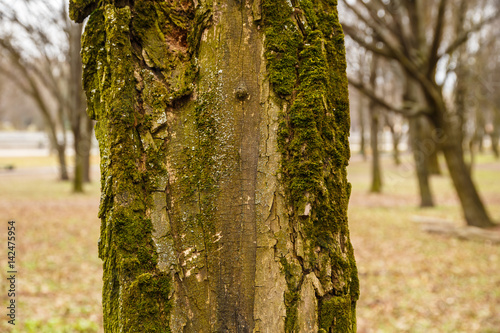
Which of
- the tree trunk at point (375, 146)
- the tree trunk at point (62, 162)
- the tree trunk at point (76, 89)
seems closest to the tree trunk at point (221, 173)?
the tree trunk at point (76, 89)

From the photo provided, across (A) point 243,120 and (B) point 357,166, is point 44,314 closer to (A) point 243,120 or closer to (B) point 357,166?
(A) point 243,120

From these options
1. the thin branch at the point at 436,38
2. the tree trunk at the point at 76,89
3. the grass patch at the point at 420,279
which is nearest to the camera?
the grass patch at the point at 420,279

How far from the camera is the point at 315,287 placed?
4.35ft

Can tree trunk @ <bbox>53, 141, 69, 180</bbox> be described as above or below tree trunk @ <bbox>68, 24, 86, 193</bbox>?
below

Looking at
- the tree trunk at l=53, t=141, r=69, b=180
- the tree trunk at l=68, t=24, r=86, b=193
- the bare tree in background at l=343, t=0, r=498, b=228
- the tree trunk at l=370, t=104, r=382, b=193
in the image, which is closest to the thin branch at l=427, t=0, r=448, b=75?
the bare tree in background at l=343, t=0, r=498, b=228

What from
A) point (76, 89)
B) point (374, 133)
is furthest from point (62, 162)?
point (374, 133)

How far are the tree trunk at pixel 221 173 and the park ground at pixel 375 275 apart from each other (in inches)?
137

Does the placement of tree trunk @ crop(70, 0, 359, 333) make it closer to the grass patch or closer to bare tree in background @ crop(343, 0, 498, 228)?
the grass patch

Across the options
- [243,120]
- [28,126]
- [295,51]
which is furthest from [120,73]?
[28,126]

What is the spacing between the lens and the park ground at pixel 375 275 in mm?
4504

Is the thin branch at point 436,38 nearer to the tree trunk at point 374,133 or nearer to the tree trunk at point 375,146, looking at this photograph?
the tree trunk at point 374,133

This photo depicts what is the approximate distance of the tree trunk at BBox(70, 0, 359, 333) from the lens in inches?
51.7

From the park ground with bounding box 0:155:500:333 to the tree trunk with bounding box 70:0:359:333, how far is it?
348 cm

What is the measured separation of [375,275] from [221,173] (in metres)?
5.67
